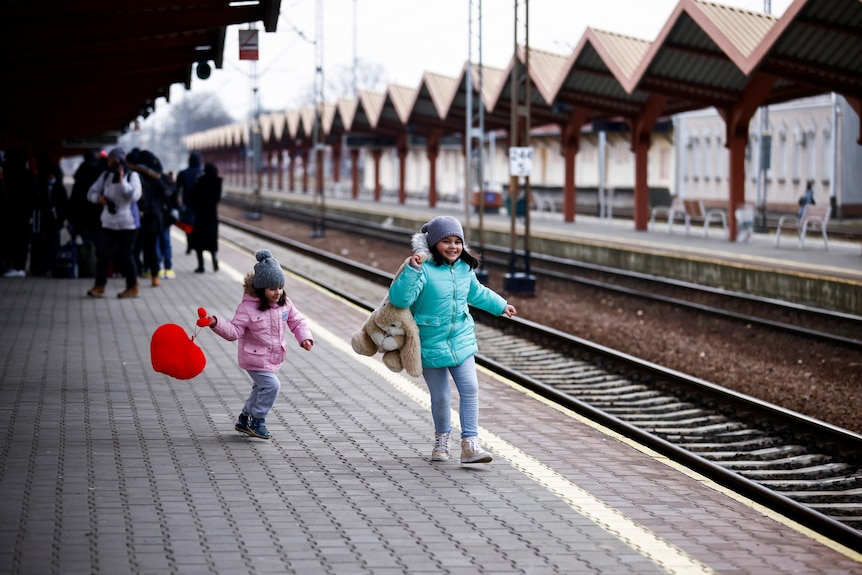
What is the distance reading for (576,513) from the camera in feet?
20.1

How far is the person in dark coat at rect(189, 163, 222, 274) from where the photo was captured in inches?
746

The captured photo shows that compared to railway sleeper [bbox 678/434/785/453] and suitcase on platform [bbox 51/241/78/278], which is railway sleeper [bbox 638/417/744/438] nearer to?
railway sleeper [bbox 678/434/785/453]

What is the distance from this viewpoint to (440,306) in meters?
7.00

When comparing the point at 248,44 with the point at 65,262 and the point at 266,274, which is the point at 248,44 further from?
the point at 266,274

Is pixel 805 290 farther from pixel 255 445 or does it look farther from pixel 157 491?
pixel 157 491

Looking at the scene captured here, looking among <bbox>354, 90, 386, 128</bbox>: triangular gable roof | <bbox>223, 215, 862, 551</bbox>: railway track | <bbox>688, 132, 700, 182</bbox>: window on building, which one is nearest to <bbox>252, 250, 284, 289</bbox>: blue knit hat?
<bbox>223, 215, 862, 551</bbox>: railway track

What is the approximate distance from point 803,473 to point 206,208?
40.1 ft

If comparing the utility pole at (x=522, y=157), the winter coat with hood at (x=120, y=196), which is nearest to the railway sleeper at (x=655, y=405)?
the winter coat with hood at (x=120, y=196)

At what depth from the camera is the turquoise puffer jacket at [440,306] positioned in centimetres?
692

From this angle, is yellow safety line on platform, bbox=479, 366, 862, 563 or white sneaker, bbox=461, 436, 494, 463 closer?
yellow safety line on platform, bbox=479, 366, 862, 563

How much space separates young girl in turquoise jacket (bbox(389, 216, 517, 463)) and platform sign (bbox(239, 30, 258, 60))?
13.6m

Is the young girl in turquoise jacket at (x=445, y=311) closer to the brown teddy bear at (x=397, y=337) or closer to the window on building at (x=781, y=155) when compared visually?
the brown teddy bear at (x=397, y=337)

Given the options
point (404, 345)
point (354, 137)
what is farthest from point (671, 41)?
point (354, 137)

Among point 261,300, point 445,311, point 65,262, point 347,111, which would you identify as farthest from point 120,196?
point 347,111
